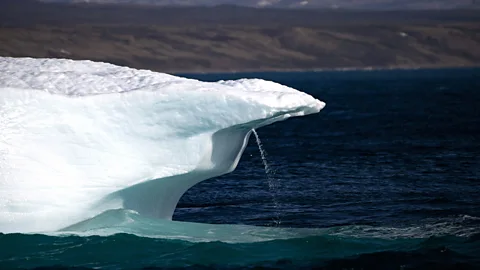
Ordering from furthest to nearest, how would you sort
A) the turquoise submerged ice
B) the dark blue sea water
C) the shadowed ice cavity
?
the shadowed ice cavity
the dark blue sea water
the turquoise submerged ice

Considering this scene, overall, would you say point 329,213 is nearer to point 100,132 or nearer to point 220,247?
point 220,247

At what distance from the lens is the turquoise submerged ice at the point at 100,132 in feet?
46.7

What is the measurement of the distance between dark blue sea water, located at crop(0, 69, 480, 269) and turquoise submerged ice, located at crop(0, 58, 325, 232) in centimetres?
75

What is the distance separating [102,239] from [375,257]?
→ 185 inches

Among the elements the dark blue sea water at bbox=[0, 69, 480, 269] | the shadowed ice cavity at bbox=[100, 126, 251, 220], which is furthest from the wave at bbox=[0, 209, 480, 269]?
the shadowed ice cavity at bbox=[100, 126, 251, 220]

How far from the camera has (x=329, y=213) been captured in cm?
2020

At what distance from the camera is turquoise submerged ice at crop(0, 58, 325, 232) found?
561 inches

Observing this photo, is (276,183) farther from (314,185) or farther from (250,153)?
(250,153)

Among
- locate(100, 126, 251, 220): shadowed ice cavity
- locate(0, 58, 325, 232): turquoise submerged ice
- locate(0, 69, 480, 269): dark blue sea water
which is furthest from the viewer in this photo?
locate(100, 126, 251, 220): shadowed ice cavity

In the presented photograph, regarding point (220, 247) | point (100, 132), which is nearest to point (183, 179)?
point (220, 247)

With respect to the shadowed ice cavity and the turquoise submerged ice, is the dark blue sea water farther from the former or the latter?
the turquoise submerged ice

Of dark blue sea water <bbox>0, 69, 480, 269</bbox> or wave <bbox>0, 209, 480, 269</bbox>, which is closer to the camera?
wave <bbox>0, 209, 480, 269</bbox>

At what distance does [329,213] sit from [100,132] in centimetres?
743

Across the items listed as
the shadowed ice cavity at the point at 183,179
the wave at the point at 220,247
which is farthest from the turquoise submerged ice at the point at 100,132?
the wave at the point at 220,247
